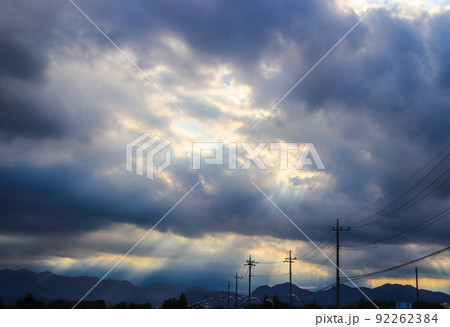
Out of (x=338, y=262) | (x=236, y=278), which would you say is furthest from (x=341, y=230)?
(x=236, y=278)

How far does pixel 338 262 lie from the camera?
59.6m

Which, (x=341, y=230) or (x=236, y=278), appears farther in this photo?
(x=236, y=278)
